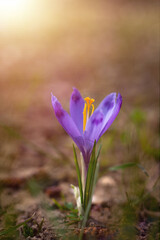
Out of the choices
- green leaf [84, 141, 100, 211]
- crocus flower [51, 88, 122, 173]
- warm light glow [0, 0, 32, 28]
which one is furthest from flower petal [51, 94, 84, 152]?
warm light glow [0, 0, 32, 28]

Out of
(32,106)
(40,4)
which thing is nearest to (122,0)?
(40,4)

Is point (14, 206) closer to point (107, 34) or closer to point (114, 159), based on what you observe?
point (114, 159)

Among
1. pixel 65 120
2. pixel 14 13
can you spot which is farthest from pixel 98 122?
pixel 14 13

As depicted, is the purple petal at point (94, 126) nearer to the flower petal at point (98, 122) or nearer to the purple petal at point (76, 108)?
the flower petal at point (98, 122)

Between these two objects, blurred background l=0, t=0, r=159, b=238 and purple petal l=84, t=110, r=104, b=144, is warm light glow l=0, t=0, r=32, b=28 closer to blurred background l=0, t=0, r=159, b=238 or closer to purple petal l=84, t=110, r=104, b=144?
blurred background l=0, t=0, r=159, b=238

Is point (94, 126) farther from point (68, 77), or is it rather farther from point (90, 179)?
point (68, 77)
